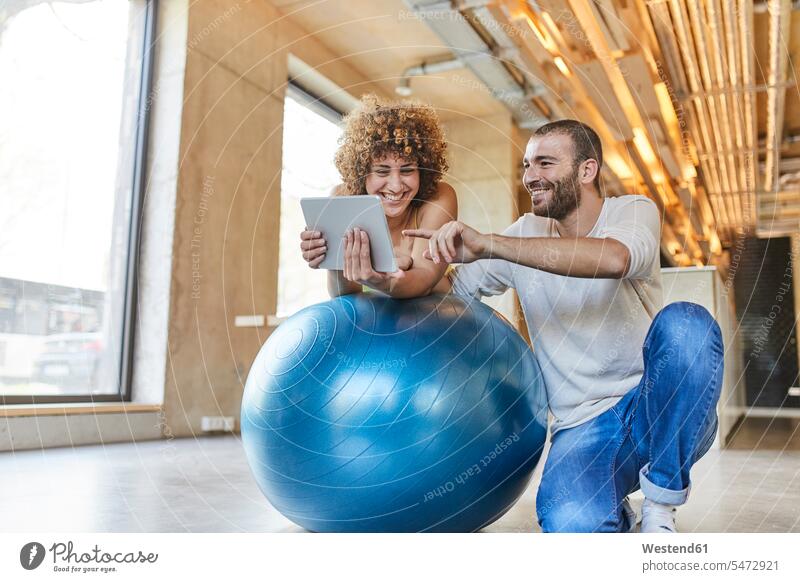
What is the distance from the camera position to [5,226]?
4.04m

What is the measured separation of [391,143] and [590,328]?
86cm

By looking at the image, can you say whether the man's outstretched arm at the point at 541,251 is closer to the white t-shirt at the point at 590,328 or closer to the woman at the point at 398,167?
the white t-shirt at the point at 590,328

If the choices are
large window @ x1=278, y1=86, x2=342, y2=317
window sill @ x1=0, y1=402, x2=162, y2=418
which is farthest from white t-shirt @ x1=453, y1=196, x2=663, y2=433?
large window @ x1=278, y1=86, x2=342, y2=317

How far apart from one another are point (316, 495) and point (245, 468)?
5.86 ft

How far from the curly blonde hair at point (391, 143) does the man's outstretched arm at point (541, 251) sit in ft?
2.10

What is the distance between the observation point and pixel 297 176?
5992 millimetres

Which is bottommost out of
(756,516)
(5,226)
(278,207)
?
(756,516)

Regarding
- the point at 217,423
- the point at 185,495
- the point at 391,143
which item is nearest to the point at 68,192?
the point at 217,423

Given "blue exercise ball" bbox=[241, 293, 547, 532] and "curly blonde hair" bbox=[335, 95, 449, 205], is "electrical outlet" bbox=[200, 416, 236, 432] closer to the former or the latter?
"curly blonde hair" bbox=[335, 95, 449, 205]

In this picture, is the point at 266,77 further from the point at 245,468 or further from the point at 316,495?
the point at 316,495

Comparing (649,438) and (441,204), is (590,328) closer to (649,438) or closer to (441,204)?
(649,438)
